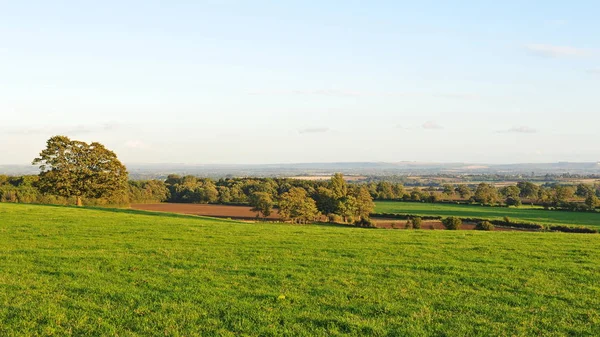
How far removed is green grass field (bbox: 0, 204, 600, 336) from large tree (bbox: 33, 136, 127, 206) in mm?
38411

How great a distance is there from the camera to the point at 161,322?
373 inches

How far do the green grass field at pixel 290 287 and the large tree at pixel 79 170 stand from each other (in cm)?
3841

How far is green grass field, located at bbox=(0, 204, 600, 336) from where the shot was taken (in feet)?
30.9

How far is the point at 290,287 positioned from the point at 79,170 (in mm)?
52979

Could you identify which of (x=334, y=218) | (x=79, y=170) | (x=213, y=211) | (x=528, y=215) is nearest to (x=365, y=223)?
(x=334, y=218)

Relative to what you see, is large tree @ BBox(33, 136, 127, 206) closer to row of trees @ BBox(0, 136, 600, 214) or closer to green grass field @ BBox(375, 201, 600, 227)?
row of trees @ BBox(0, 136, 600, 214)

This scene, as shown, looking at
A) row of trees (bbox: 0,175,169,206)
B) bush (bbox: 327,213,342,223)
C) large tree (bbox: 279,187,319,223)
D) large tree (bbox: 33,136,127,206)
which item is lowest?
bush (bbox: 327,213,342,223)

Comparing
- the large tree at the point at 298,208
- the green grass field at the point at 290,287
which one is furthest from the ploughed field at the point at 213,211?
the green grass field at the point at 290,287

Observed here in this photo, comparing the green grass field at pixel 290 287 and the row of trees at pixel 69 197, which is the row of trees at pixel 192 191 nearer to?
the row of trees at pixel 69 197

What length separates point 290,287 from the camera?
1241 cm

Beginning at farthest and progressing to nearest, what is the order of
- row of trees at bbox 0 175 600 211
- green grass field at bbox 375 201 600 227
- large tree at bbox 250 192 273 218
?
row of trees at bbox 0 175 600 211
large tree at bbox 250 192 273 218
green grass field at bbox 375 201 600 227

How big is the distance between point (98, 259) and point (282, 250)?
7190 mm

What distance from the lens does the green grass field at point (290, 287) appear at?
9422 millimetres

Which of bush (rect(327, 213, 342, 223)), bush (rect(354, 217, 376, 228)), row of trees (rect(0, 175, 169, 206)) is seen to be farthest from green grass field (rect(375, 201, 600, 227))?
row of trees (rect(0, 175, 169, 206))
